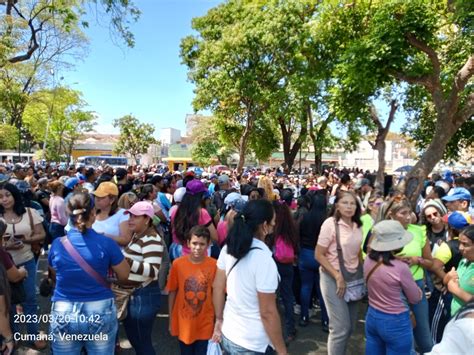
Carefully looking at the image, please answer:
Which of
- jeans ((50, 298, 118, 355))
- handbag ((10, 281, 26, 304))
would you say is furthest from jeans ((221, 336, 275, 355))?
handbag ((10, 281, 26, 304))

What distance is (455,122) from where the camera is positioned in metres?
7.32

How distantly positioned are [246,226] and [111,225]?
1.81m

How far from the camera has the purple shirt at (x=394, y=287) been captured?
2562 millimetres

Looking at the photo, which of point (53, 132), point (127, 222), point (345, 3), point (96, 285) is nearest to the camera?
point (96, 285)

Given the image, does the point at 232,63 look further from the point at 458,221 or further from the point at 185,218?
→ the point at 458,221

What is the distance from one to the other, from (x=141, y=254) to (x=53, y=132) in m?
43.3

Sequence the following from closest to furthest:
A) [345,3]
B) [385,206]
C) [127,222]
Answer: [127,222], [385,206], [345,3]

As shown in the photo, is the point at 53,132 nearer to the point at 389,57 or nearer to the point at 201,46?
the point at 201,46

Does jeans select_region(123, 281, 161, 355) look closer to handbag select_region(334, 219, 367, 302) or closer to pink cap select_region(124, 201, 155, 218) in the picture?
pink cap select_region(124, 201, 155, 218)

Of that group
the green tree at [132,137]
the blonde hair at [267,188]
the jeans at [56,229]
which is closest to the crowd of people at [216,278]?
the jeans at [56,229]

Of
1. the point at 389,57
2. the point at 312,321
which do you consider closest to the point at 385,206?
the point at 312,321

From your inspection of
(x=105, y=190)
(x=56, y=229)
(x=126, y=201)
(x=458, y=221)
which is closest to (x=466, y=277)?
(x=458, y=221)

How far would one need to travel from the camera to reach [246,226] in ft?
7.34

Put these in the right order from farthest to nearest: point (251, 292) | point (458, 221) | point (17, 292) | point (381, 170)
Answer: point (381, 170) → point (458, 221) → point (17, 292) → point (251, 292)
